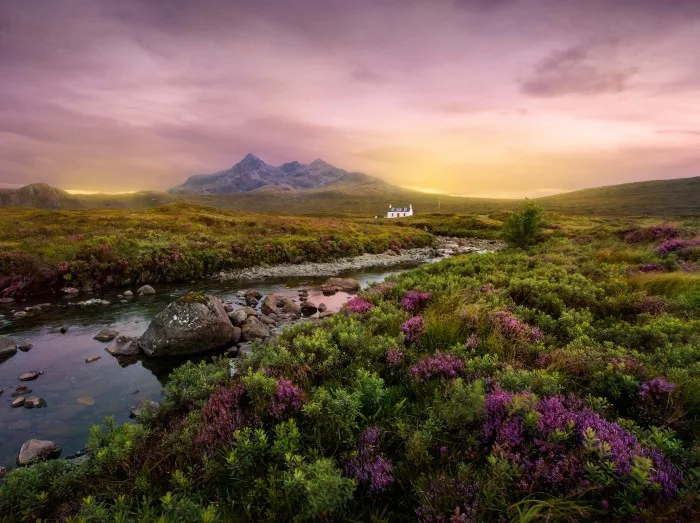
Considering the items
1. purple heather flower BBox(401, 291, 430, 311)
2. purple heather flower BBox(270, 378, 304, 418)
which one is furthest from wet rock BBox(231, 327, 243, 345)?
purple heather flower BBox(270, 378, 304, 418)

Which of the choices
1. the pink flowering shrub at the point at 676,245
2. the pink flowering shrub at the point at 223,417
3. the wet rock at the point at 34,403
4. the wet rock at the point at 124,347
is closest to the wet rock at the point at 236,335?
the wet rock at the point at 124,347

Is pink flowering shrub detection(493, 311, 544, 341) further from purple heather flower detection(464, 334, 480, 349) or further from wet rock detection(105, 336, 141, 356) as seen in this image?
wet rock detection(105, 336, 141, 356)

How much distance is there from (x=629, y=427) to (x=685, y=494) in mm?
1292

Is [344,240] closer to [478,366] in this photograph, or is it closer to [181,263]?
[181,263]

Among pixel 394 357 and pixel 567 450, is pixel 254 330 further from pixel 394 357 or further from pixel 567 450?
pixel 567 450

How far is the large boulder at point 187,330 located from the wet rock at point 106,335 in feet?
7.42

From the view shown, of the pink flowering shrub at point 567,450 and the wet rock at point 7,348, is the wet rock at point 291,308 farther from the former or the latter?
the pink flowering shrub at point 567,450

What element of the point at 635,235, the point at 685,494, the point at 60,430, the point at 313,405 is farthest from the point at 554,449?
the point at 635,235

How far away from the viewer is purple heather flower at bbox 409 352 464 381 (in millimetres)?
5875

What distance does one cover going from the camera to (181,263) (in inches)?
1180

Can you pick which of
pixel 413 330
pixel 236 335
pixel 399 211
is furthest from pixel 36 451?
pixel 399 211

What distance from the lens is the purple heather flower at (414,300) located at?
10.4 metres

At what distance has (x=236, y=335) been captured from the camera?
1590 centimetres

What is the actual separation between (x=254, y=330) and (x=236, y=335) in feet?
2.80
